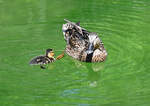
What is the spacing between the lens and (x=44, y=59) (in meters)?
7.46

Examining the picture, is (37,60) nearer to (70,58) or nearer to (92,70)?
(92,70)

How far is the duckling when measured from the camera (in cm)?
730

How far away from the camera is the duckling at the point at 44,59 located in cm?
730

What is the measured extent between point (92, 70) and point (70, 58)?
30.2 inches

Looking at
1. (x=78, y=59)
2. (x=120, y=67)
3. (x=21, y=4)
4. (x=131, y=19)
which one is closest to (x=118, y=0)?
(x=131, y=19)

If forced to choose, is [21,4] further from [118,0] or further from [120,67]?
[120,67]

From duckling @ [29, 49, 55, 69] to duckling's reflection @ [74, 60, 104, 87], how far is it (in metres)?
0.46

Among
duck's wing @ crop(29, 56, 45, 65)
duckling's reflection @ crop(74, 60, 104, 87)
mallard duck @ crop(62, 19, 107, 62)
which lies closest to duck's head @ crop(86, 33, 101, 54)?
mallard duck @ crop(62, 19, 107, 62)

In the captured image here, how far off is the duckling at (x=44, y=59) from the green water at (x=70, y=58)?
98mm

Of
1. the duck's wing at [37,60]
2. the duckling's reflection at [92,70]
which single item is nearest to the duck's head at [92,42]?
the duckling's reflection at [92,70]

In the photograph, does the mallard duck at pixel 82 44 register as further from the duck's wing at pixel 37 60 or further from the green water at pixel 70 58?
the duck's wing at pixel 37 60

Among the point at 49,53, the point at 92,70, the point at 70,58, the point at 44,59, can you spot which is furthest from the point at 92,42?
the point at 44,59

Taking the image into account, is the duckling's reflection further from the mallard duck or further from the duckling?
the duckling

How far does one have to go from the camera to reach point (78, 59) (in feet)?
26.5
